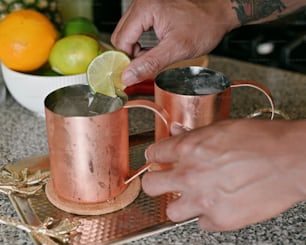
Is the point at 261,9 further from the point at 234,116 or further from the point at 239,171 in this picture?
the point at 239,171

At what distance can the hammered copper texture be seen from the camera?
611 mm

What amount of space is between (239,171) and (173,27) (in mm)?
380

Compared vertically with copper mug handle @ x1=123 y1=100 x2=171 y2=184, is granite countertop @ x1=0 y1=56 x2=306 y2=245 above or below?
below

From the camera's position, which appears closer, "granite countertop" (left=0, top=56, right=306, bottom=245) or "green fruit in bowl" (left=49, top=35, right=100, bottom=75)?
"granite countertop" (left=0, top=56, right=306, bottom=245)

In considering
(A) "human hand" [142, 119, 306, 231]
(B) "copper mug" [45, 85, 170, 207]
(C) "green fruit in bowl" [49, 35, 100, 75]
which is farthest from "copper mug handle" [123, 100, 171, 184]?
(C) "green fruit in bowl" [49, 35, 100, 75]

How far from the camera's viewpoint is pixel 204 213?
562 millimetres

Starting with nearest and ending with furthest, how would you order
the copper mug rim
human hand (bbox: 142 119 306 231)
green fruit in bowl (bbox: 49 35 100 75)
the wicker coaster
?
human hand (bbox: 142 119 306 231) → the wicker coaster → the copper mug rim → green fruit in bowl (bbox: 49 35 100 75)

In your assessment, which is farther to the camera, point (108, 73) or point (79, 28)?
point (79, 28)

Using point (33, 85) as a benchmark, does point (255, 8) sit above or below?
above

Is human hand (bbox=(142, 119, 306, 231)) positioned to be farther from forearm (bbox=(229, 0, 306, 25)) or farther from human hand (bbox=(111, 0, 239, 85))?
forearm (bbox=(229, 0, 306, 25))

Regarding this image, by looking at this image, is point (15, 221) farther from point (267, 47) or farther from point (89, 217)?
point (267, 47)

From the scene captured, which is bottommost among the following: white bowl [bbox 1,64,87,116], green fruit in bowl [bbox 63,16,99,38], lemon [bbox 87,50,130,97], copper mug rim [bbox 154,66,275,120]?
white bowl [bbox 1,64,87,116]

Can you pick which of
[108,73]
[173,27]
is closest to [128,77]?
[108,73]

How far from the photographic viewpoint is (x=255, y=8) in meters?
0.96
